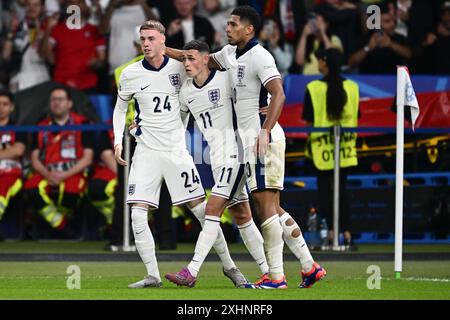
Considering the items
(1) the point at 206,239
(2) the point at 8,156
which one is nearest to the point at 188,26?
(2) the point at 8,156

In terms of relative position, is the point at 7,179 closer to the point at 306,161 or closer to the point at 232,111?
the point at 306,161

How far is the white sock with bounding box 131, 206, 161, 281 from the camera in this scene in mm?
12867

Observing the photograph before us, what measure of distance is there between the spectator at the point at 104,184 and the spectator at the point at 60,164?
0.17m

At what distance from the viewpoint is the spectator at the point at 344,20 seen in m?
21.2

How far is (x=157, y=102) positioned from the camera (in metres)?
13.0

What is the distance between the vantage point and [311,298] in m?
11.3

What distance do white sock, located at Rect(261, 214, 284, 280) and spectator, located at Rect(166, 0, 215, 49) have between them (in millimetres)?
8498

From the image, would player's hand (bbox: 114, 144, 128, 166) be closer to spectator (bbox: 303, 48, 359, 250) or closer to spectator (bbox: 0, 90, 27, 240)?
spectator (bbox: 303, 48, 359, 250)

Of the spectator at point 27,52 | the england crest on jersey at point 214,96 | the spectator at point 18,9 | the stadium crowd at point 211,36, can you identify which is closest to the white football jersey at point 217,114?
the england crest on jersey at point 214,96

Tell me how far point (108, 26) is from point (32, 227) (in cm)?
330

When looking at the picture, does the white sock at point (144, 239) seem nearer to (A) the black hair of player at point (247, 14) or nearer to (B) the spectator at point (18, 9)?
(A) the black hair of player at point (247, 14)

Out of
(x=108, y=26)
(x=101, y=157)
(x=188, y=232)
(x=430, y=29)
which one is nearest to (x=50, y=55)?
(x=108, y=26)

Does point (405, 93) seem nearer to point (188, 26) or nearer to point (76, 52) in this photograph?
point (188, 26)

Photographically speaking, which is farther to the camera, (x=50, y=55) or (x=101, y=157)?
(x=50, y=55)
